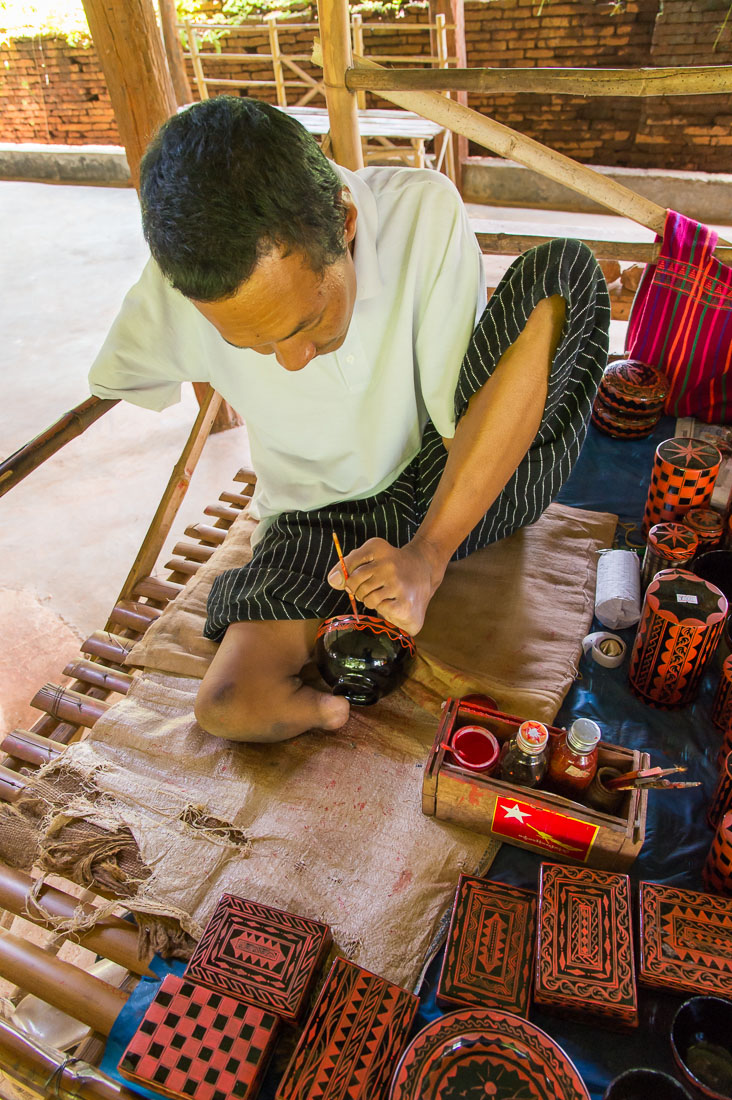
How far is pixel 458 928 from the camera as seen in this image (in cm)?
120

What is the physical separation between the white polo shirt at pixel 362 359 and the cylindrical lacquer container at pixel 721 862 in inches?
38.7

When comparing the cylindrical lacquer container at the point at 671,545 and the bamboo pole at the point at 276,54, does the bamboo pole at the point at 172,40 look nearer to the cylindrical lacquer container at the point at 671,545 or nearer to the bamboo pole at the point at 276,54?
the bamboo pole at the point at 276,54

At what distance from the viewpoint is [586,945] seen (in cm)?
115

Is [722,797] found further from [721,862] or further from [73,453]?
[73,453]

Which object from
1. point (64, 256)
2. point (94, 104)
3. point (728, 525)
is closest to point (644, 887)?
point (728, 525)

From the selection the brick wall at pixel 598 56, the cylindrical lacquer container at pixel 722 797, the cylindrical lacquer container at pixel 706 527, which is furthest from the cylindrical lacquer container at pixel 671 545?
the brick wall at pixel 598 56

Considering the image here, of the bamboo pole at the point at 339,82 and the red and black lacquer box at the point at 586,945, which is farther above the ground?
the bamboo pole at the point at 339,82

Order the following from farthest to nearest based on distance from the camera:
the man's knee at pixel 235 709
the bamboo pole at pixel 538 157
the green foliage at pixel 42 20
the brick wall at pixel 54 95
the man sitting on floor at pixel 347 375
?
the brick wall at pixel 54 95 < the green foliage at pixel 42 20 < the bamboo pole at pixel 538 157 < the man's knee at pixel 235 709 < the man sitting on floor at pixel 347 375

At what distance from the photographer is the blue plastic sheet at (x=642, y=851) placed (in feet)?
3.80

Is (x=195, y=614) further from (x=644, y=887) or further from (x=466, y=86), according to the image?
(x=466, y=86)

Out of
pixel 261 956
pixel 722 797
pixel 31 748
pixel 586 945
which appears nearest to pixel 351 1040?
pixel 261 956

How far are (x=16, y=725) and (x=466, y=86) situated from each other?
2.65m

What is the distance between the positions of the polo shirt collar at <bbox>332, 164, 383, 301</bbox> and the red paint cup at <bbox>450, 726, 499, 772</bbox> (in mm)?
930

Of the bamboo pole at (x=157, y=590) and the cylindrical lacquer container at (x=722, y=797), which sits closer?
the cylindrical lacquer container at (x=722, y=797)
